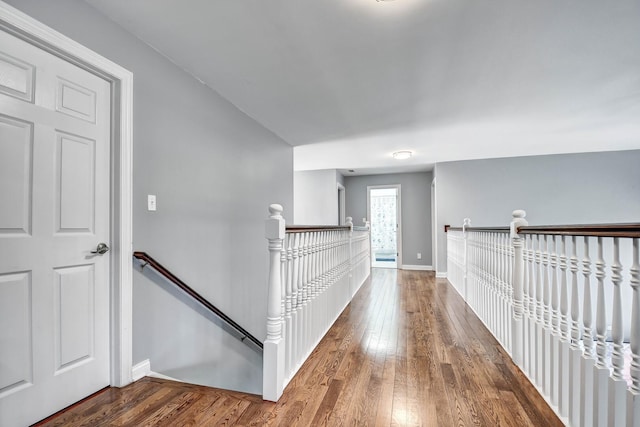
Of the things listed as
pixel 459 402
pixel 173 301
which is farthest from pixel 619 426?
pixel 173 301

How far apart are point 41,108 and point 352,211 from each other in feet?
21.1

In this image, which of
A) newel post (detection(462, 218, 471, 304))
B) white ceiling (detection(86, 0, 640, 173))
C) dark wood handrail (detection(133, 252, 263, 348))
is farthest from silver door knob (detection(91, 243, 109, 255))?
newel post (detection(462, 218, 471, 304))

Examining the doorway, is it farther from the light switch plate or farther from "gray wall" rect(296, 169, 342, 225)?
the light switch plate

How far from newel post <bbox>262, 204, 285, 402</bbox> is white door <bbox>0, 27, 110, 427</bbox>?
0.99m

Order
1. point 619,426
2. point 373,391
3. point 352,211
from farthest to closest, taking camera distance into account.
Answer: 1. point 352,211
2. point 373,391
3. point 619,426

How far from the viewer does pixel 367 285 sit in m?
4.97

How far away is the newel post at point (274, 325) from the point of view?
163cm

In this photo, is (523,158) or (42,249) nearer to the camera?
(42,249)

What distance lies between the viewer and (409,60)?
225cm

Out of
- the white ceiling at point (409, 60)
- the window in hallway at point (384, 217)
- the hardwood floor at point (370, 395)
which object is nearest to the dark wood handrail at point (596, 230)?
the hardwood floor at point (370, 395)

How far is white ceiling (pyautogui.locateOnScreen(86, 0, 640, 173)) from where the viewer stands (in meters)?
1.74

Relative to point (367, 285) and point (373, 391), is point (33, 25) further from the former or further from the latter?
point (367, 285)

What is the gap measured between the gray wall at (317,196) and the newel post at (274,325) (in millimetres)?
4855

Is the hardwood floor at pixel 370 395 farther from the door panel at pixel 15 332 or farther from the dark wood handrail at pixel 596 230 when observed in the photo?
the dark wood handrail at pixel 596 230
